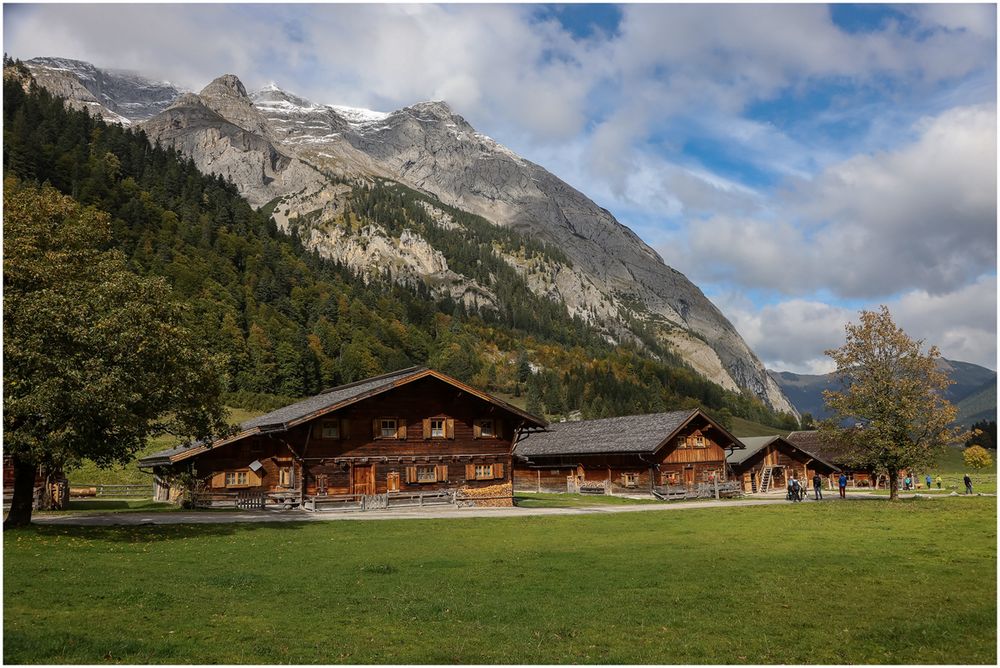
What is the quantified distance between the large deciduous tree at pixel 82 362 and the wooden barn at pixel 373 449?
14.1m

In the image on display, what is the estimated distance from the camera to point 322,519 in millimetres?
35625

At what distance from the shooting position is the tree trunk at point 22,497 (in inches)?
1035

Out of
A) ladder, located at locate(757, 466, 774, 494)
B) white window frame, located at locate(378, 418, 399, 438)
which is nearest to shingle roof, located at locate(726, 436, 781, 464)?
ladder, located at locate(757, 466, 774, 494)

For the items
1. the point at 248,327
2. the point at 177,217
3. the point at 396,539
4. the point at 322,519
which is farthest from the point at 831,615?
the point at 177,217

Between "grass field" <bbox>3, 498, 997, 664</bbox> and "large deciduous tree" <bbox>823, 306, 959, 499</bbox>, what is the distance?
1646 cm

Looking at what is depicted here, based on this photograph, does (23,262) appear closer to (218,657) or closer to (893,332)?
(218,657)

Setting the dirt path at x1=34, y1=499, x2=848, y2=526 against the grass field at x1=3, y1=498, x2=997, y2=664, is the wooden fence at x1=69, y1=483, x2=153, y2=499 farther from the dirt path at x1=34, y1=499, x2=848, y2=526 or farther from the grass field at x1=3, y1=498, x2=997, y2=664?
the grass field at x1=3, y1=498, x2=997, y2=664

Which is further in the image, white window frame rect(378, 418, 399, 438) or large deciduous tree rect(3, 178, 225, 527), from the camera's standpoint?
white window frame rect(378, 418, 399, 438)

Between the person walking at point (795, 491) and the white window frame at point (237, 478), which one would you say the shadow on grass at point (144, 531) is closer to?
the white window frame at point (237, 478)

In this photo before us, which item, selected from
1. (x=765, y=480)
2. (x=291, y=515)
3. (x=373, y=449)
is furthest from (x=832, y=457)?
(x=291, y=515)

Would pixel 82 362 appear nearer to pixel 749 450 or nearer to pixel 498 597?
pixel 498 597

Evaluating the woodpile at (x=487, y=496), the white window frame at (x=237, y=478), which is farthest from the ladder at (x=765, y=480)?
the white window frame at (x=237, y=478)

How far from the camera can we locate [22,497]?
26.7 metres

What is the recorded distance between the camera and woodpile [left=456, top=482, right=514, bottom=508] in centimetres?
4578
